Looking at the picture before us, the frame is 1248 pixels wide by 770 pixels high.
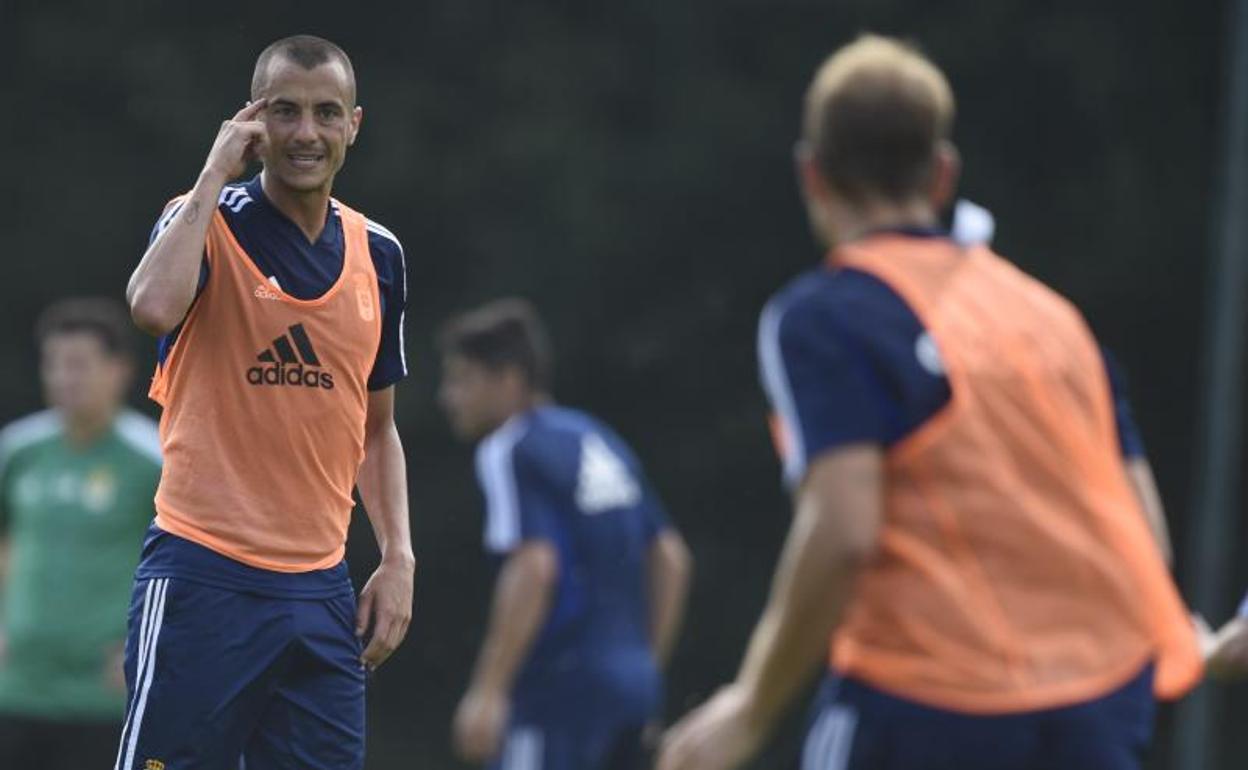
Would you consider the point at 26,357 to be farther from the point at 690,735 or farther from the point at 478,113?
the point at 690,735

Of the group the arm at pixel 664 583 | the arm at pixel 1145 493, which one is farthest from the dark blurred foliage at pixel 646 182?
the arm at pixel 1145 493

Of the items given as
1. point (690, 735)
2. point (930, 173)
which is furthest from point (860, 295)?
point (690, 735)

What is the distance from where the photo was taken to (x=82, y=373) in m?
8.63

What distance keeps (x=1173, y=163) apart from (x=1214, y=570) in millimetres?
2167

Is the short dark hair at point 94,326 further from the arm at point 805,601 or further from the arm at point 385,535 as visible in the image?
the arm at point 805,601

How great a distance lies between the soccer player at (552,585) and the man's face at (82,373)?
167 centimetres

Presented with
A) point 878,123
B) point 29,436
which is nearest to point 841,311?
point 878,123

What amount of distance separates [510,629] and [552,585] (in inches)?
8.0

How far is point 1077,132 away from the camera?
1175cm

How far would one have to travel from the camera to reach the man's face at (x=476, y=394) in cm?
771

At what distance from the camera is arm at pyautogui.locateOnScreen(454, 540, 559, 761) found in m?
7.49

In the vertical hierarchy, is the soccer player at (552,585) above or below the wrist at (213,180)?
below

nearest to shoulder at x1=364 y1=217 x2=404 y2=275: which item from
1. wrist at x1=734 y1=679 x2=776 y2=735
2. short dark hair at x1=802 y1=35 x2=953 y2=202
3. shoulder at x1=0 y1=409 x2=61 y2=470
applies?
short dark hair at x1=802 y1=35 x2=953 y2=202

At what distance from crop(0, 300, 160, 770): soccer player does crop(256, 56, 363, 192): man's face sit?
4.09 m
